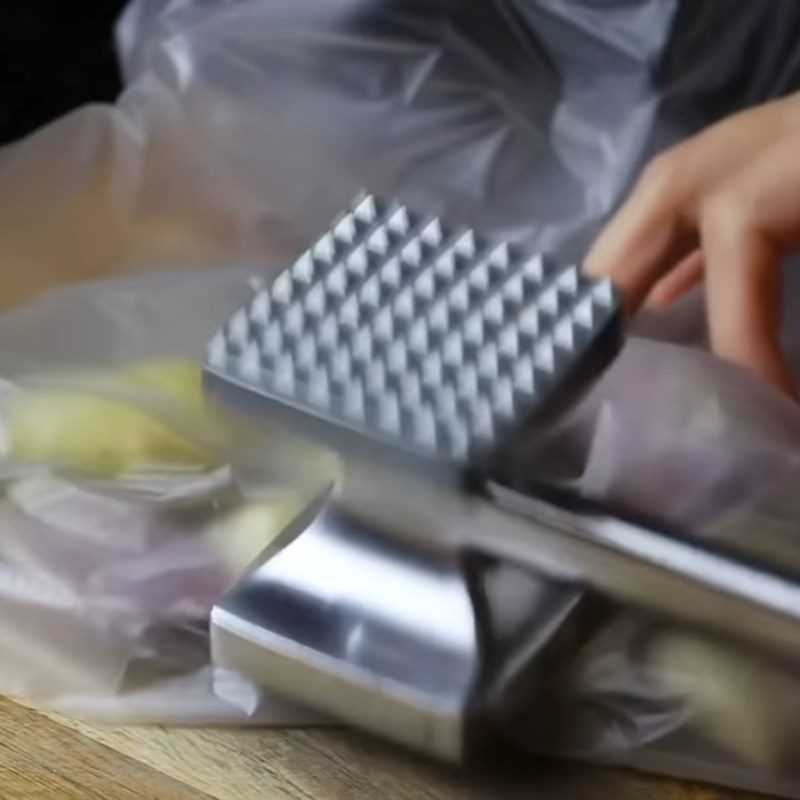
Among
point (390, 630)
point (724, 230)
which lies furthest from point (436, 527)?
point (724, 230)

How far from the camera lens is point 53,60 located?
26.1 inches

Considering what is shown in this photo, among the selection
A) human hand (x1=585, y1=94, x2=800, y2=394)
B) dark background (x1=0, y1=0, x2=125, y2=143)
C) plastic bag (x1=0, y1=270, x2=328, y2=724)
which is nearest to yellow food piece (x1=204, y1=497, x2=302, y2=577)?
plastic bag (x1=0, y1=270, x2=328, y2=724)

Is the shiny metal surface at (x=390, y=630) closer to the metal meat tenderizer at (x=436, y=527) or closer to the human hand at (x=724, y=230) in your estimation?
the metal meat tenderizer at (x=436, y=527)

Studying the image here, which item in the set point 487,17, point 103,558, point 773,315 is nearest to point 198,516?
point 103,558

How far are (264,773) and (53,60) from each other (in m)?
0.37

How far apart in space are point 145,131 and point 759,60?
27 cm

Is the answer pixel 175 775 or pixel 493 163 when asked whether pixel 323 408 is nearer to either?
pixel 175 775

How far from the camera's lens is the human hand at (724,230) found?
502 mm

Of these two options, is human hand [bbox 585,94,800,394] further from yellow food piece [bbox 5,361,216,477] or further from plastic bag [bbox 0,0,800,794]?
yellow food piece [bbox 5,361,216,477]

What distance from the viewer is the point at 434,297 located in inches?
16.9

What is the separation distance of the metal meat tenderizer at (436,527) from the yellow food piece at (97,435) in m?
0.06

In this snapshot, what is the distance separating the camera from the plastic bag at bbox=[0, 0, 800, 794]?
0.42m

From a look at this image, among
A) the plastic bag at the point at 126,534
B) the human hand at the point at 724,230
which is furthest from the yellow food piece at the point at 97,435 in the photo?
the human hand at the point at 724,230

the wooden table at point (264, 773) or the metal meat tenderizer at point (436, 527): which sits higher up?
the metal meat tenderizer at point (436, 527)
